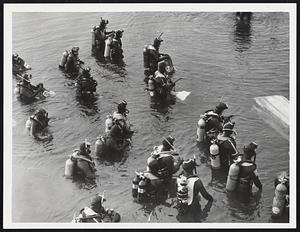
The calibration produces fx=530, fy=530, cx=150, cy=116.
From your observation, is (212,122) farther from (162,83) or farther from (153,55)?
(153,55)

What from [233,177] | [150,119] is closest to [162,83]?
[150,119]

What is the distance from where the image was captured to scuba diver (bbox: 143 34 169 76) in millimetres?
24297

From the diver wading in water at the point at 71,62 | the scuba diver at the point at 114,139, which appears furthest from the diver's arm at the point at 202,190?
the diver wading in water at the point at 71,62

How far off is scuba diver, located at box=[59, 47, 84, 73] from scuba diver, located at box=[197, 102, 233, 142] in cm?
830

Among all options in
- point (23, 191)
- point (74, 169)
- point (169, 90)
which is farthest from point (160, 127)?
point (23, 191)

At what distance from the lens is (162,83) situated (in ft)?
73.4

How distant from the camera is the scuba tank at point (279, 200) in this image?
1591 centimetres

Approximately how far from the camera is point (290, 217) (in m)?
16.2

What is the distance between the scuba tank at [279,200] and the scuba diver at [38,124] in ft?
29.6

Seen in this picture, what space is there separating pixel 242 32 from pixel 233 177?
45.9 ft

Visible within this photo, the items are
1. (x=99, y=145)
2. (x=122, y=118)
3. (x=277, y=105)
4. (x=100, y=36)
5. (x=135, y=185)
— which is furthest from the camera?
(x=100, y=36)

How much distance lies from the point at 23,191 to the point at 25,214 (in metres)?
0.96

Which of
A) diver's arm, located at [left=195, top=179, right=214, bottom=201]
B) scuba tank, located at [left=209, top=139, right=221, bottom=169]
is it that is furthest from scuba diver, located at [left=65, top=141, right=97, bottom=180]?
scuba tank, located at [left=209, top=139, right=221, bottom=169]

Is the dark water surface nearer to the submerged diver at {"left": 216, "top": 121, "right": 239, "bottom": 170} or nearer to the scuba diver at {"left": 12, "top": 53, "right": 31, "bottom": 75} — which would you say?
the scuba diver at {"left": 12, "top": 53, "right": 31, "bottom": 75}
